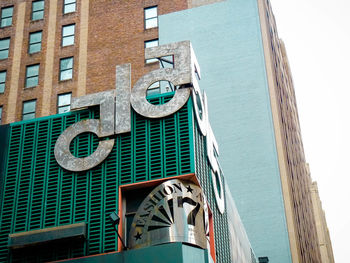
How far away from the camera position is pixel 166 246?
20734 millimetres

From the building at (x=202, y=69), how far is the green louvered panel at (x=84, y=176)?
20203mm

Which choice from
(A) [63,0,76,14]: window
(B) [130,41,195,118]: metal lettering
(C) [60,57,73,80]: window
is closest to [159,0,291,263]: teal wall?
(C) [60,57,73,80]: window

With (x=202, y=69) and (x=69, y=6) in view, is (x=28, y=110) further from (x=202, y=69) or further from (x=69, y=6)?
(x=202, y=69)

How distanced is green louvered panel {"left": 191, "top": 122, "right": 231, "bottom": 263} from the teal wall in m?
12.8

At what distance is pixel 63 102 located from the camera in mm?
46500

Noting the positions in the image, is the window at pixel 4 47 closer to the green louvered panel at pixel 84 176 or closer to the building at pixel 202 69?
the building at pixel 202 69

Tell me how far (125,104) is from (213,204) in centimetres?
617

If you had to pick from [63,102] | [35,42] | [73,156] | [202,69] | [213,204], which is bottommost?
[213,204]

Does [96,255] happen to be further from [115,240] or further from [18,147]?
[18,147]

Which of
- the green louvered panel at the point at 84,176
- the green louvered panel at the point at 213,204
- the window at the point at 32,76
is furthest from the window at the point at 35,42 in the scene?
the green louvered panel at the point at 213,204

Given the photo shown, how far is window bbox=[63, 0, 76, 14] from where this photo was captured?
5128cm

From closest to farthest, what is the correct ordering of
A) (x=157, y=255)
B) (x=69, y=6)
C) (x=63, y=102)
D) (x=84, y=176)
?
1. (x=157, y=255)
2. (x=84, y=176)
3. (x=63, y=102)
4. (x=69, y=6)

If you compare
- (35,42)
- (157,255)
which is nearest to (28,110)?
(35,42)

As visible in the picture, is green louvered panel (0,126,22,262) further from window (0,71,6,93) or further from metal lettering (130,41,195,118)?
window (0,71,6,93)
